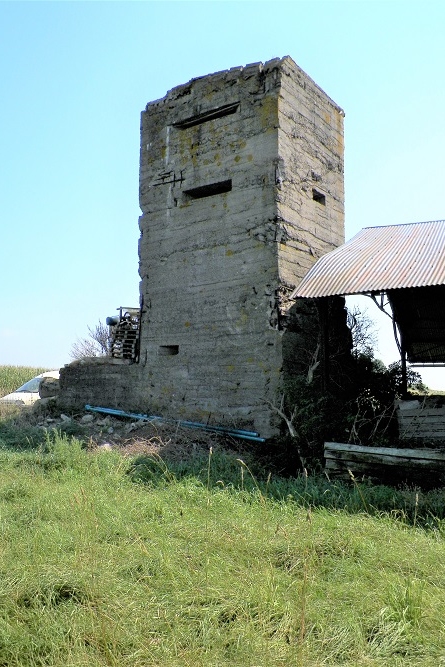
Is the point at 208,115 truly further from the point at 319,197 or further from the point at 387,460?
the point at 387,460

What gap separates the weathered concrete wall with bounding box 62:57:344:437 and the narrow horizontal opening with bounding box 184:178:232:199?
0.11 ft

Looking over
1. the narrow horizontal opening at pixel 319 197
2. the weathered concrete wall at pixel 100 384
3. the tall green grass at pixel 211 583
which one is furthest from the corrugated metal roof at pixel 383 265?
the weathered concrete wall at pixel 100 384

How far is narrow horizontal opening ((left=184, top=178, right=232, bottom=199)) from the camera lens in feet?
32.5

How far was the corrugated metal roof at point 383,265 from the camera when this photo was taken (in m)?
7.39

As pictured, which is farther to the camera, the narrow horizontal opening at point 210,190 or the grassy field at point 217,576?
the narrow horizontal opening at point 210,190

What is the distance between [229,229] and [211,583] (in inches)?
262

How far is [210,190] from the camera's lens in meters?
10.2

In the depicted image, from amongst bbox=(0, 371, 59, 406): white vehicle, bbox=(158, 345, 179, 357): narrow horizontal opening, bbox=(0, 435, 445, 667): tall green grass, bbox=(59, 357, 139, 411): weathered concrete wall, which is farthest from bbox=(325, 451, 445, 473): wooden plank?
bbox=(0, 371, 59, 406): white vehicle

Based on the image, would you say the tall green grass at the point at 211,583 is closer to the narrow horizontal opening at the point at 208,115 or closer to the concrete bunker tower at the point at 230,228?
the concrete bunker tower at the point at 230,228

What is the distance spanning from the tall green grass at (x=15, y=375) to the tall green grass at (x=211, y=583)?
733 inches

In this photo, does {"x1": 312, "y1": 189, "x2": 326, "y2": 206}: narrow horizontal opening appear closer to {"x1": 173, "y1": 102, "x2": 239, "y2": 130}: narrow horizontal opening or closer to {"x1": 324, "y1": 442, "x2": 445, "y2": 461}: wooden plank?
{"x1": 173, "y1": 102, "x2": 239, "y2": 130}: narrow horizontal opening

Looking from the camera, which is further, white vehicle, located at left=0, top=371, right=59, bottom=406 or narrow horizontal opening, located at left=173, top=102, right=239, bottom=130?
white vehicle, located at left=0, top=371, right=59, bottom=406

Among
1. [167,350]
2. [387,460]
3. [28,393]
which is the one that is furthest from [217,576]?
[28,393]

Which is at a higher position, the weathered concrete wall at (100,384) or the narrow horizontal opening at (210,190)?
the narrow horizontal opening at (210,190)
